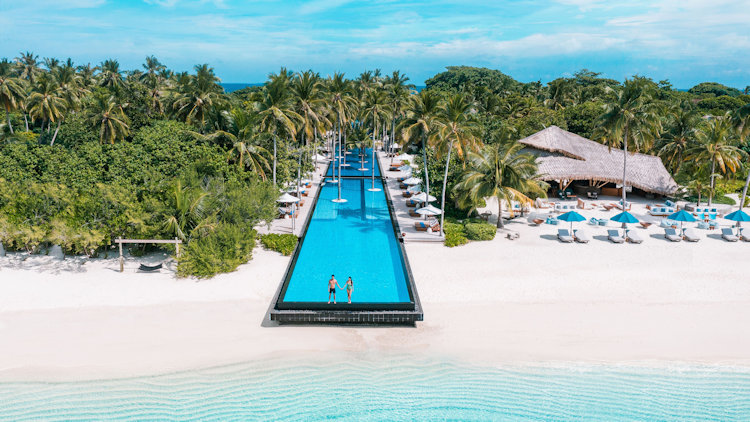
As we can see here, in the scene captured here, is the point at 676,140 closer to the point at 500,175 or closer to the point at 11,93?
the point at 500,175

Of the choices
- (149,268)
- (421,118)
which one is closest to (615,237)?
(421,118)

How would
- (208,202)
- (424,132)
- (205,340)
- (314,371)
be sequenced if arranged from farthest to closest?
(424,132) → (208,202) → (205,340) → (314,371)

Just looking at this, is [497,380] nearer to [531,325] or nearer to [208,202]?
[531,325]

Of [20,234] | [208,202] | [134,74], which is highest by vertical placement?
[134,74]

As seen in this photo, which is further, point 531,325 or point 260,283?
point 260,283

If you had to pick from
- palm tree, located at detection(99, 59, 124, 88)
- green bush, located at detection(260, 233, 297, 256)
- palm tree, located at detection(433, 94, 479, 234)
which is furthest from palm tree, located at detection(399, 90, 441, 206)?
palm tree, located at detection(99, 59, 124, 88)

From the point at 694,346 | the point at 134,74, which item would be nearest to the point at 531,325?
the point at 694,346

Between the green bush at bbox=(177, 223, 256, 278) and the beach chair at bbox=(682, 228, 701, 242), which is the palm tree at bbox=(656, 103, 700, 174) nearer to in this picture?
the beach chair at bbox=(682, 228, 701, 242)

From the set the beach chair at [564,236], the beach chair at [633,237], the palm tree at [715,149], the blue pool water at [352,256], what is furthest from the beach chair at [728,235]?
the blue pool water at [352,256]
